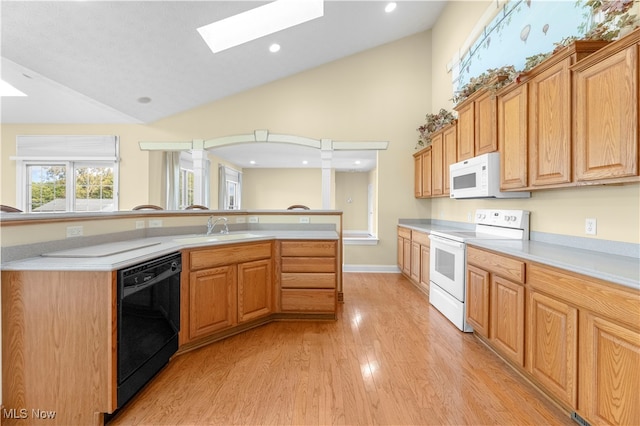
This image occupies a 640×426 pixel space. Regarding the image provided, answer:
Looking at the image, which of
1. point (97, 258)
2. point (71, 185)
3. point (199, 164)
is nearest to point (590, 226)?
point (97, 258)

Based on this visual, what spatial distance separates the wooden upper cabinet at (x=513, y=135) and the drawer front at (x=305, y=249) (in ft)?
5.68

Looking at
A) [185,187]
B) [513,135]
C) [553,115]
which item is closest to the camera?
[553,115]

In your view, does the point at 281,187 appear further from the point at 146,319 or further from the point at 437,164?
the point at 146,319

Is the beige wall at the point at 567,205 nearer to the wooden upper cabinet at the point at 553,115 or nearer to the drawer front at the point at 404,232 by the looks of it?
the wooden upper cabinet at the point at 553,115

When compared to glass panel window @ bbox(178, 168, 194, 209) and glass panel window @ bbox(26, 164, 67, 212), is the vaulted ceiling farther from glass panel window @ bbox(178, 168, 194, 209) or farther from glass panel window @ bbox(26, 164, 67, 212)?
glass panel window @ bbox(178, 168, 194, 209)

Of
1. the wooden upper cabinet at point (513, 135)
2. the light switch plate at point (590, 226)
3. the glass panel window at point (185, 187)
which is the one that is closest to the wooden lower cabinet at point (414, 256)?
the wooden upper cabinet at point (513, 135)

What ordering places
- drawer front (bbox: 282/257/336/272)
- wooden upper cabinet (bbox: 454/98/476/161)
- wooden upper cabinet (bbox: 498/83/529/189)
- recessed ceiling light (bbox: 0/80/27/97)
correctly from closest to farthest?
wooden upper cabinet (bbox: 498/83/529/189)
drawer front (bbox: 282/257/336/272)
wooden upper cabinet (bbox: 454/98/476/161)
recessed ceiling light (bbox: 0/80/27/97)

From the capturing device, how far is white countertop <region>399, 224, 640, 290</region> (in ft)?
4.25

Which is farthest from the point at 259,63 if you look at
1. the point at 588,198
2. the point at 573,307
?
the point at 573,307

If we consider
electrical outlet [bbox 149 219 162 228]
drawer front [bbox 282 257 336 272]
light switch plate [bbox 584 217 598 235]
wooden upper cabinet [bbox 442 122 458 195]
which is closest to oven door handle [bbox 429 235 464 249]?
wooden upper cabinet [bbox 442 122 458 195]

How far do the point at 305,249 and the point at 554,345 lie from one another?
6.55 ft

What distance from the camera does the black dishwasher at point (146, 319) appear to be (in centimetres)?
164

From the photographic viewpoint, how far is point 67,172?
5316 mm

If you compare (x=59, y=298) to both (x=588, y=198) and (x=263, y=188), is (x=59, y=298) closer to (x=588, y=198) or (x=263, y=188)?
(x=588, y=198)
